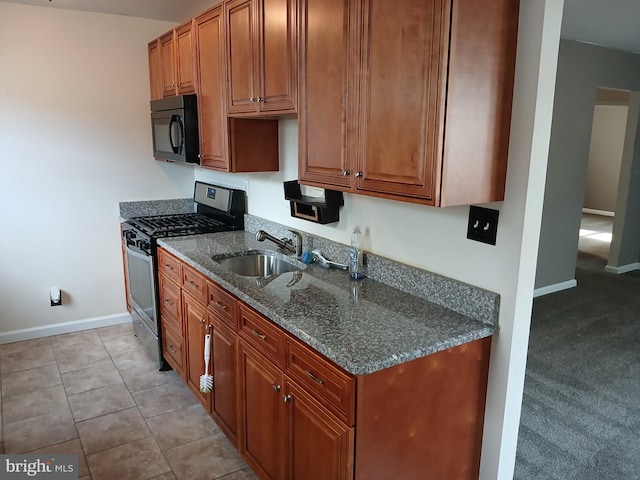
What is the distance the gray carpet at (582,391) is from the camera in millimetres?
2357

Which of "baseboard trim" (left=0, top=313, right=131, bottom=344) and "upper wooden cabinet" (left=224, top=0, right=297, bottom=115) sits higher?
"upper wooden cabinet" (left=224, top=0, right=297, bottom=115)

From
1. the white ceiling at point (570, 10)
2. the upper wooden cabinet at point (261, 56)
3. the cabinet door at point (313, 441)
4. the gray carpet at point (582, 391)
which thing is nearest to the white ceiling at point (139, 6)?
the white ceiling at point (570, 10)

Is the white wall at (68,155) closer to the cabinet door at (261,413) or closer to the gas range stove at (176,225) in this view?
the gas range stove at (176,225)

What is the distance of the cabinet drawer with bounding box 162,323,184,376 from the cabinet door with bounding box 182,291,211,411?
0.41 feet

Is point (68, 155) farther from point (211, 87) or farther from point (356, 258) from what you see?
point (356, 258)

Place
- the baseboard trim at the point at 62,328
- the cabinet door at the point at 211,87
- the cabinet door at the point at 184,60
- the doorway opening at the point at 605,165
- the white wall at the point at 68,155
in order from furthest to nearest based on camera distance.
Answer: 1. the doorway opening at the point at 605,165
2. the baseboard trim at the point at 62,328
3. the white wall at the point at 68,155
4. the cabinet door at the point at 184,60
5. the cabinet door at the point at 211,87

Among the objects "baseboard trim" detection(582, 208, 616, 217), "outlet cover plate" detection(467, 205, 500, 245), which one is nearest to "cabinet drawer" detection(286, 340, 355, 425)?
"outlet cover plate" detection(467, 205, 500, 245)

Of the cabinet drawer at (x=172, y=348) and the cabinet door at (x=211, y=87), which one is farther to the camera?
the cabinet drawer at (x=172, y=348)

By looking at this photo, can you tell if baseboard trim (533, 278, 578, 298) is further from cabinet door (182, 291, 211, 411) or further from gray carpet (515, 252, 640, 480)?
cabinet door (182, 291, 211, 411)

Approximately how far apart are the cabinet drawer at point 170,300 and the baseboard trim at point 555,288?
11.5ft

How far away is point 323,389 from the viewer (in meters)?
1.61

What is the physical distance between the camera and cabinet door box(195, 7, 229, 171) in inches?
109

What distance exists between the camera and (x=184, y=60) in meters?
3.20

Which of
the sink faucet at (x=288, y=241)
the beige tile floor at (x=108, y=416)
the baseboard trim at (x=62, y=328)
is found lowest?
the beige tile floor at (x=108, y=416)
